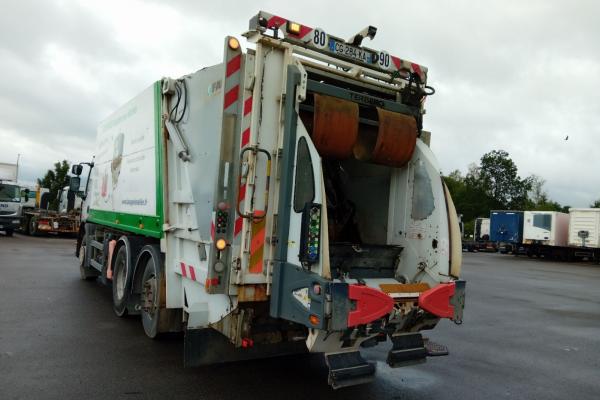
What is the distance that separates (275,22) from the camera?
4352 mm

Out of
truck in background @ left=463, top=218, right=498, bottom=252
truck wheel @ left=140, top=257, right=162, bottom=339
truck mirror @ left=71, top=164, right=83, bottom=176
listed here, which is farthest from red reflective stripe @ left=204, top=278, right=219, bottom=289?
truck in background @ left=463, top=218, right=498, bottom=252

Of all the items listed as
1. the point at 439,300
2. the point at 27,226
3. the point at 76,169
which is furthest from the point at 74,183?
the point at 27,226

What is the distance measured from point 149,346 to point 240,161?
9.69ft

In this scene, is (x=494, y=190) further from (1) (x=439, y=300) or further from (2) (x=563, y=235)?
(1) (x=439, y=300)

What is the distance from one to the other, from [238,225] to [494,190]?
263 ft

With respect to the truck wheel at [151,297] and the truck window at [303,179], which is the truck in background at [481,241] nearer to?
the truck wheel at [151,297]

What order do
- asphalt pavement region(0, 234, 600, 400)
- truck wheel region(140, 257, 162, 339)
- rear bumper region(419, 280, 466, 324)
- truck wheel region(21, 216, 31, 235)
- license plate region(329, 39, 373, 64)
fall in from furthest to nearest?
truck wheel region(21, 216, 31, 235)
truck wheel region(140, 257, 162, 339)
license plate region(329, 39, 373, 64)
asphalt pavement region(0, 234, 600, 400)
rear bumper region(419, 280, 466, 324)

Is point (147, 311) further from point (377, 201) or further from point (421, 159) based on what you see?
point (421, 159)

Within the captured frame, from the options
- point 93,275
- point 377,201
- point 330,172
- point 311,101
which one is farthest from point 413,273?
point 93,275

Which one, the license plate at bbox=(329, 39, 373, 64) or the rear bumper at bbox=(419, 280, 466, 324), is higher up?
the license plate at bbox=(329, 39, 373, 64)

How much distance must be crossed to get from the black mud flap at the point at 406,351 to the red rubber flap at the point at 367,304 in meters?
0.66

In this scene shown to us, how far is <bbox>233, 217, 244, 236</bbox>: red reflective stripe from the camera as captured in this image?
426cm

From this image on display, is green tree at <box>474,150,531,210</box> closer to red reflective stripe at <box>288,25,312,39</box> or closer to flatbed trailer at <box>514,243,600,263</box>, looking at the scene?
flatbed trailer at <box>514,243,600,263</box>

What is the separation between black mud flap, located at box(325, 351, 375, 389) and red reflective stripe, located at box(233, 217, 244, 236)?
1.26 m
